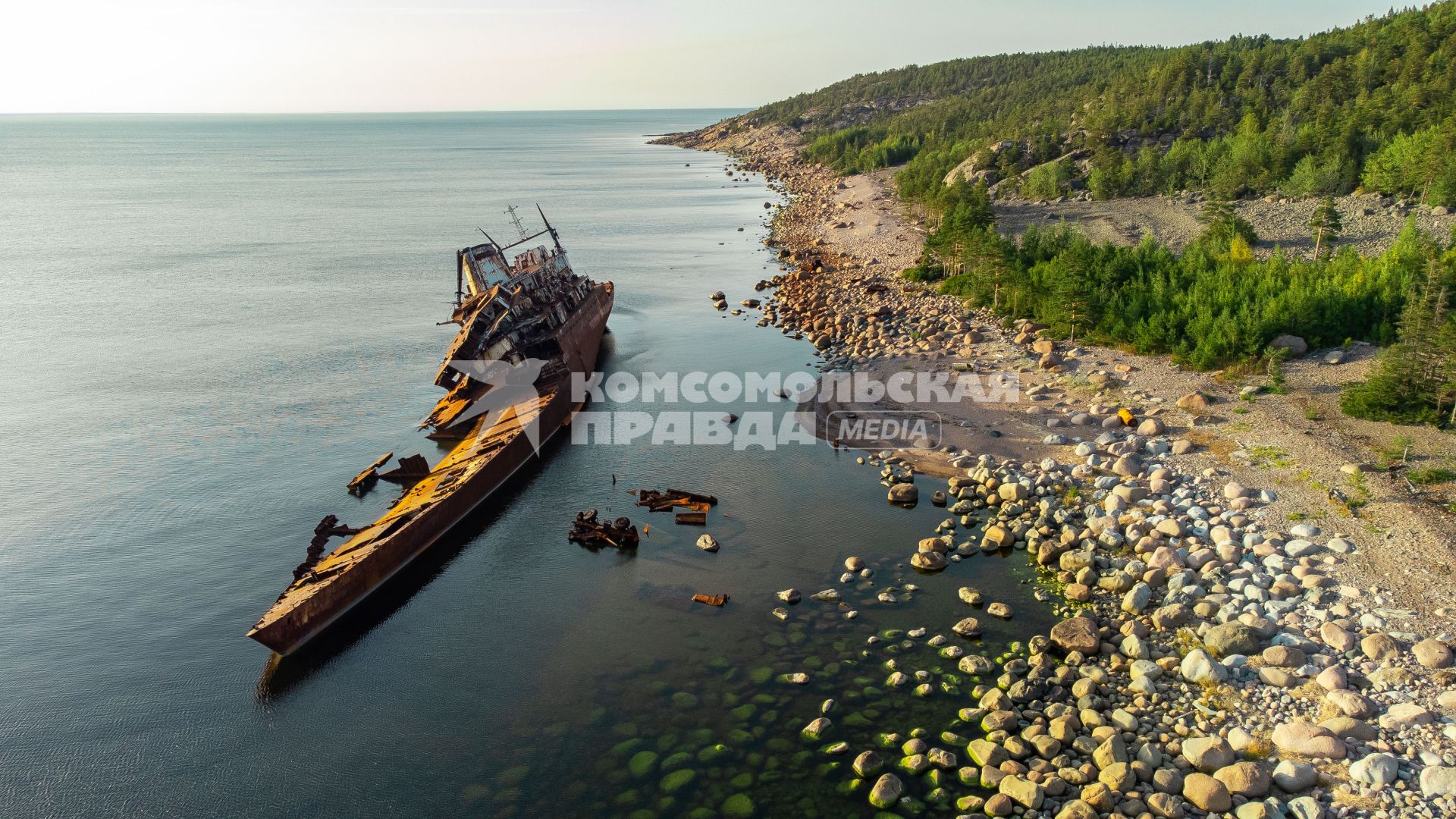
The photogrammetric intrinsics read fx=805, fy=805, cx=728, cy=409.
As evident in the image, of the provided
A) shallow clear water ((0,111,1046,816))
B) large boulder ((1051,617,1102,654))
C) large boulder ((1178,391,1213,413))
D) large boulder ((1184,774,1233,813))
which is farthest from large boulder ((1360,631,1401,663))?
large boulder ((1178,391,1213,413))

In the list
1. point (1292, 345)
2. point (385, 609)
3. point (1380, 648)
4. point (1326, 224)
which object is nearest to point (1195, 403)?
point (1292, 345)

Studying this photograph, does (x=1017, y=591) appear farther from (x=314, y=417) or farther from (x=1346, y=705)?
(x=314, y=417)

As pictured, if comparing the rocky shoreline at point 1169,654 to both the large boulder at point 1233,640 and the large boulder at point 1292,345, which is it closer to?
the large boulder at point 1233,640

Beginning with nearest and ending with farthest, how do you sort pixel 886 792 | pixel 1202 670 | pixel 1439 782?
pixel 1439 782 → pixel 886 792 → pixel 1202 670

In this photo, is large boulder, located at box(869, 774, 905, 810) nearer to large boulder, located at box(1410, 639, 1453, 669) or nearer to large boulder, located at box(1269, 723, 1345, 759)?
large boulder, located at box(1269, 723, 1345, 759)

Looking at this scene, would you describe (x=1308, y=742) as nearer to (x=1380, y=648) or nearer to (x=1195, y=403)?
(x=1380, y=648)

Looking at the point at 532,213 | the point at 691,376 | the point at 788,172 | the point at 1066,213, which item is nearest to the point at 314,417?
the point at 691,376
